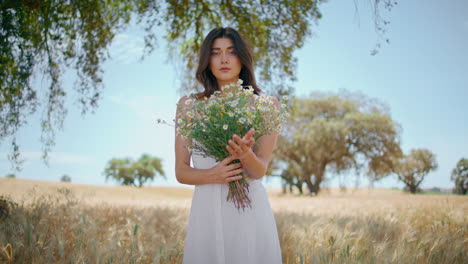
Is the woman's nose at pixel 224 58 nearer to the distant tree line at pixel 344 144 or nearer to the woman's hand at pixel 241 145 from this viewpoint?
the woman's hand at pixel 241 145

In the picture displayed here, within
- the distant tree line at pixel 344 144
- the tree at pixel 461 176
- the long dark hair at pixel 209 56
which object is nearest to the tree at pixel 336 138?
the distant tree line at pixel 344 144

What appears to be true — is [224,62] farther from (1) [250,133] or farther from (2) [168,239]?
(2) [168,239]

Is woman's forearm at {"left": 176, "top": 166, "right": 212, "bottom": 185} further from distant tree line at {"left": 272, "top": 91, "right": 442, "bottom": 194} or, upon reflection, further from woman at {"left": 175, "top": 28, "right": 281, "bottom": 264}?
distant tree line at {"left": 272, "top": 91, "right": 442, "bottom": 194}

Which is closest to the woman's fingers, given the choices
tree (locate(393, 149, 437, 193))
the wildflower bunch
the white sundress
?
the wildflower bunch

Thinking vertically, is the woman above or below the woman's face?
below

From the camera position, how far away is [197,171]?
2740 millimetres

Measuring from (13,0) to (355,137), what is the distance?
26.4m

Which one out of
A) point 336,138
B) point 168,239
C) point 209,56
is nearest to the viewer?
point 209,56

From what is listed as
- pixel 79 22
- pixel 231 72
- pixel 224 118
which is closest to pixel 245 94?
pixel 224 118

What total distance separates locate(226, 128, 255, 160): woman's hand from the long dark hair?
1201mm

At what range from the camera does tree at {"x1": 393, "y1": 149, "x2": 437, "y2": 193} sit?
89.0ft

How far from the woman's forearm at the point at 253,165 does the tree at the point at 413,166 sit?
28302mm

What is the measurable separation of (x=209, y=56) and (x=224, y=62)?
0.24 meters

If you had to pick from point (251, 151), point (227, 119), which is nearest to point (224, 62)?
point (227, 119)
